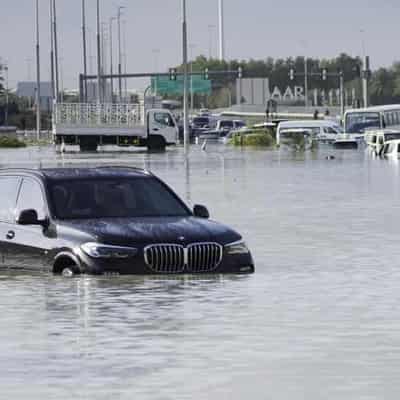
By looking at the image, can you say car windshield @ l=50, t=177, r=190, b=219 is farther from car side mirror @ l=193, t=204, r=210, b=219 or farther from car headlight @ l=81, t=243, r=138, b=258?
car headlight @ l=81, t=243, r=138, b=258

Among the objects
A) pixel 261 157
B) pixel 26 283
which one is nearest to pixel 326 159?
pixel 261 157

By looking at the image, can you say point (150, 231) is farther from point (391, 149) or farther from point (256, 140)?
point (256, 140)

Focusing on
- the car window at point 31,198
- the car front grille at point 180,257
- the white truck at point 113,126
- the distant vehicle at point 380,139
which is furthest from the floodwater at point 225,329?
the white truck at point 113,126

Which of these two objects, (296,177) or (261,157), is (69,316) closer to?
(296,177)

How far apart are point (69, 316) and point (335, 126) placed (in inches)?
3391

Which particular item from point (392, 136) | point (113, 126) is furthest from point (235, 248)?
point (113, 126)

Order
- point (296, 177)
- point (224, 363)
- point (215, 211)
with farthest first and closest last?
point (296, 177), point (215, 211), point (224, 363)

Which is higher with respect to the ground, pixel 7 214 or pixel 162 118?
pixel 162 118

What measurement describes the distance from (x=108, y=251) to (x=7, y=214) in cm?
205

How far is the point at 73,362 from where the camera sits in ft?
38.1

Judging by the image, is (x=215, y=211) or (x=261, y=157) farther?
(x=261, y=157)

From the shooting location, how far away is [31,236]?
17.8m

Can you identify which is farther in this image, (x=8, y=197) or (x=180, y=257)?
(x=8, y=197)

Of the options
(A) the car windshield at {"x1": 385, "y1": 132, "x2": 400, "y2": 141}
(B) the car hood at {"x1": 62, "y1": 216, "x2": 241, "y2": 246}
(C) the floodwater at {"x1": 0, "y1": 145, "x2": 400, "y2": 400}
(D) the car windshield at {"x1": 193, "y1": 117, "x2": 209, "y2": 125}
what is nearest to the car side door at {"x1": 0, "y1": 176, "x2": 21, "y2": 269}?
(C) the floodwater at {"x1": 0, "y1": 145, "x2": 400, "y2": 400}
